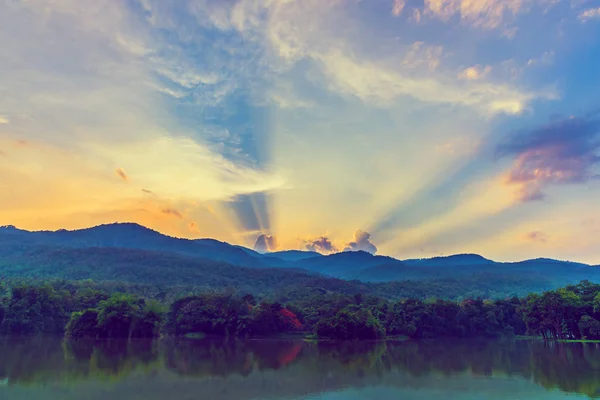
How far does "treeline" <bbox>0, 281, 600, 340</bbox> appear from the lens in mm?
44562

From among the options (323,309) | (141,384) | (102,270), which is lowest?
(141,384)

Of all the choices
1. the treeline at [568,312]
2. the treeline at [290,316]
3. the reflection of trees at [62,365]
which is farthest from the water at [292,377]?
the treeline at [290,316]

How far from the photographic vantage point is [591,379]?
1850 cm

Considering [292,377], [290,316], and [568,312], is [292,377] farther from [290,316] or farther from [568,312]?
[568,312]

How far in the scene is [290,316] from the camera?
51125 mm

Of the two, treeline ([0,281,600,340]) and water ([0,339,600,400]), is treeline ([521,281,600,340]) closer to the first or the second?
treeline ([0,281,600,340])

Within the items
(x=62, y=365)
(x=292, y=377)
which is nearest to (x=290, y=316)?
(x=62, y=365)

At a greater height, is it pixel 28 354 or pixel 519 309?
pixel 519 309

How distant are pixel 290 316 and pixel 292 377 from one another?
1254 inches

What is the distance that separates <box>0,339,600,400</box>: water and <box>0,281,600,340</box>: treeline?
17.0 m

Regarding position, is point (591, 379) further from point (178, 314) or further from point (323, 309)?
point (178, 314)

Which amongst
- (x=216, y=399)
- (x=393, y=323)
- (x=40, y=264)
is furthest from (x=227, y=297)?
(x=40, y=264)

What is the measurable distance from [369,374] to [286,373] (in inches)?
161

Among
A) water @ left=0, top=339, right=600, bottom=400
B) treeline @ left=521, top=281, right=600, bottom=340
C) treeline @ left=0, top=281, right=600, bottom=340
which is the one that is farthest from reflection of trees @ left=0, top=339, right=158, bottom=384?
treeline @ left=521, top=281, right=600, bottom=340
